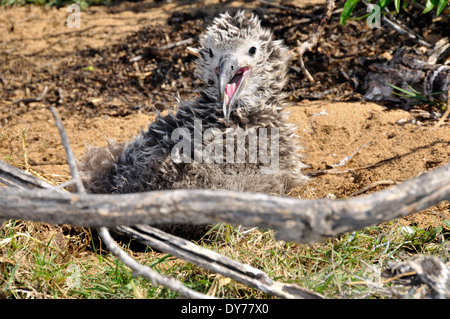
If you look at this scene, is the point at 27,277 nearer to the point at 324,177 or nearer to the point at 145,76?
the point at 324,177

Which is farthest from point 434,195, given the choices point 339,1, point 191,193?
point 339,1

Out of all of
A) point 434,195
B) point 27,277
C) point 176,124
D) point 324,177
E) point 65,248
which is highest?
point 434,195

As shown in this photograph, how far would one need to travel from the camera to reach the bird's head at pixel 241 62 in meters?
3.46

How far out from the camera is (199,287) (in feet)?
8.84

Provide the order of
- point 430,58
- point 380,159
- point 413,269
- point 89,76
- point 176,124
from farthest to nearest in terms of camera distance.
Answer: point 89,76
point 430,58
point 380,159
point 176,124
point 413,269

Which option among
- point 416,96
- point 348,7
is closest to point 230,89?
point 348,7

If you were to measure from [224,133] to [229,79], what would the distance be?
40 cm

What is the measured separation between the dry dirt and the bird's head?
88 centimetres

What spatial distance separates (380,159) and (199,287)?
2180mm

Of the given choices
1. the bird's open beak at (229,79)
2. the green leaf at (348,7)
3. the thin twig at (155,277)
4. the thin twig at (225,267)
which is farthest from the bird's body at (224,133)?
the thin twig at (155,277)

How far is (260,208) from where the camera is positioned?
1861mm
